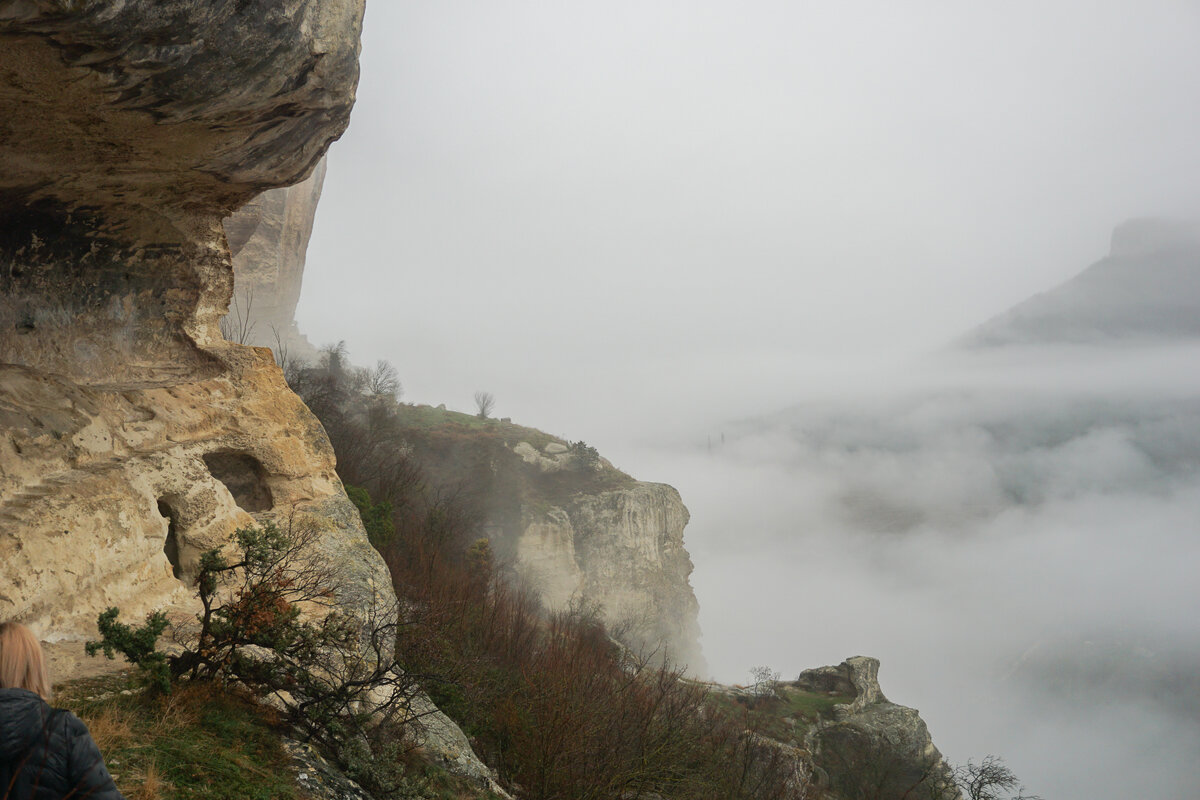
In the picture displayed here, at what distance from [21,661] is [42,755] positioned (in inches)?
17.3

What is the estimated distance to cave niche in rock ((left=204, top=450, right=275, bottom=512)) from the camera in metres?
12.0

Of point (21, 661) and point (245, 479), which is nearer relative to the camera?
point (21, 661)

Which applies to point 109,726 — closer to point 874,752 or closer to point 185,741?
point 185,741

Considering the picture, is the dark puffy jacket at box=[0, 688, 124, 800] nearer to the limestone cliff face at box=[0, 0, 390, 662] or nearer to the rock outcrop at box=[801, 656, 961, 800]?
the limestone cliff face at box=[0, 0, 390, 662]

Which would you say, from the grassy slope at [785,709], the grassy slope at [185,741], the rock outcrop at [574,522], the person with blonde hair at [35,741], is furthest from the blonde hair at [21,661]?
the rock outcrop at [574,522]

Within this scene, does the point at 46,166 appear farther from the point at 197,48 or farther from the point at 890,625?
the point at 890,625

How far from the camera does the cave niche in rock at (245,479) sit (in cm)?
1196

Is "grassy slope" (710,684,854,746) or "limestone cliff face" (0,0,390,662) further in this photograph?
"grassy slope" (710,684,854,746)

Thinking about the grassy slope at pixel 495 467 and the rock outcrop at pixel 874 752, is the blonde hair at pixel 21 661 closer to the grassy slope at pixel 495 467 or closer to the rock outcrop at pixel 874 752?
the rock outcrop at pixel 874 752

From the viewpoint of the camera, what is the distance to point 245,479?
12227 mm

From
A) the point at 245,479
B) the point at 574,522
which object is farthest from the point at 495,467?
the point at 245,479

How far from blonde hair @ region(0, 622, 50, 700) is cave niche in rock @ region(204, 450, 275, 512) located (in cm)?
953

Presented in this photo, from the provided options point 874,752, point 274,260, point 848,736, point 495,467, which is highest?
point 274,260

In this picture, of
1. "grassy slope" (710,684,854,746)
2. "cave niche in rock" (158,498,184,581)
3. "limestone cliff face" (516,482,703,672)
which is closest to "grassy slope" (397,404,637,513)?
"limestone cliff face" (516,482,703,672)
